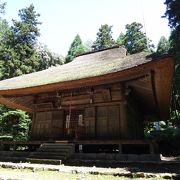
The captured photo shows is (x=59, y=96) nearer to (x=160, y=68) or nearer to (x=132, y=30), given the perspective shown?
(x=160, y=68)

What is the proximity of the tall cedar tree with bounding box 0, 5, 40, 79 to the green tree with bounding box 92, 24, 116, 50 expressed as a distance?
1117 cm

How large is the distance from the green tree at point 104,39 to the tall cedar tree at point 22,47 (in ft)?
36.6

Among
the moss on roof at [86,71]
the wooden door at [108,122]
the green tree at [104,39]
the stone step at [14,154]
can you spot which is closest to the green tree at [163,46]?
the green tree at [104,39]

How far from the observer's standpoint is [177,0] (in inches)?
627

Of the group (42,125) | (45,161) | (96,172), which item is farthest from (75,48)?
(96,172)

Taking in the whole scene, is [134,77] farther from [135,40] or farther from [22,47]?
[135,40]

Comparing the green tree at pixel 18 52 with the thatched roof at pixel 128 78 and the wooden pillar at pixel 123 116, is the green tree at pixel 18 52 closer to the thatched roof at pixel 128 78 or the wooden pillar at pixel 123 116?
the thatched roof at pixel 128 78

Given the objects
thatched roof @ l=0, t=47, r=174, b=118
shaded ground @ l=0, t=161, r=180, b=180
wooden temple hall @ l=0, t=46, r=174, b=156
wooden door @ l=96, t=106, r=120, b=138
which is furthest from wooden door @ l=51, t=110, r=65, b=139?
shaded ground @ l=0, t=161, r=180, b=180

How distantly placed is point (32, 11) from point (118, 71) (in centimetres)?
3324

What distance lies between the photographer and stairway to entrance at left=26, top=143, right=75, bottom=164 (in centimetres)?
924

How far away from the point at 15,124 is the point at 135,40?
80.6ft

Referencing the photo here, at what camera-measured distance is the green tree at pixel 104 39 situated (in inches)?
1661

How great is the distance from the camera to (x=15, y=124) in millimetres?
24047

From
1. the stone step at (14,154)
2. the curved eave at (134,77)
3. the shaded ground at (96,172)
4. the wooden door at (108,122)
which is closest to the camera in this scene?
the shaded ground at (96,172)
